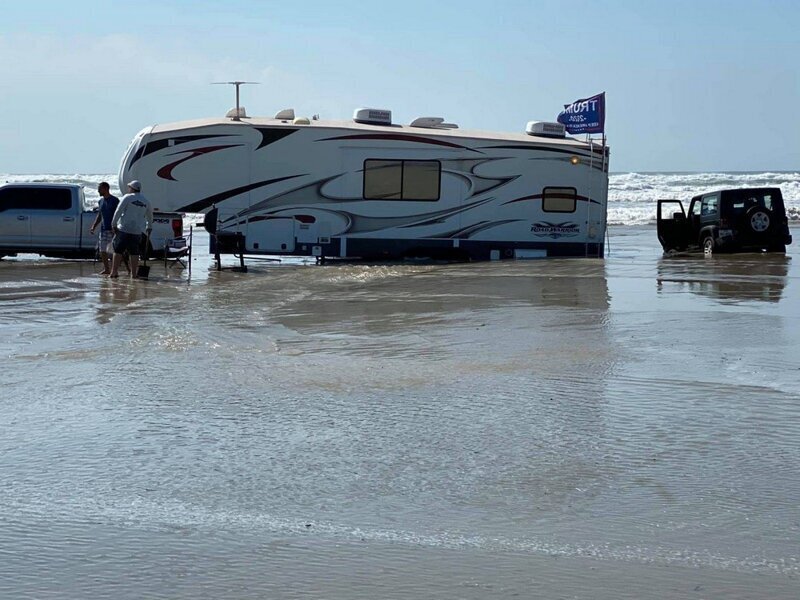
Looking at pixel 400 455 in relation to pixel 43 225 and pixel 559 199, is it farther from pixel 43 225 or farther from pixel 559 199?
pixel 43 225

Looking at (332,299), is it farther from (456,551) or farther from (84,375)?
(456,551)

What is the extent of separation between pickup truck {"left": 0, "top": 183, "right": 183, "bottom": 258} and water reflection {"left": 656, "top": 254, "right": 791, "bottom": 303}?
10215mm

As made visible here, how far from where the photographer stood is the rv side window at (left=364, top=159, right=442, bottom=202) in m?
23.1

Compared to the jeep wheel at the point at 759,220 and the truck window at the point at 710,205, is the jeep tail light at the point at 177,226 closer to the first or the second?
the truck window at the point at 710,205

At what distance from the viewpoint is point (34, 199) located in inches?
922

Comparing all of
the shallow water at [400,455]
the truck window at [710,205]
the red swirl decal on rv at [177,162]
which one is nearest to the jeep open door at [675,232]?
the truck window at [710,205]

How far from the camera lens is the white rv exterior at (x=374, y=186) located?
2245 centimetres

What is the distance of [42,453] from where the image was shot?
669 centimetres

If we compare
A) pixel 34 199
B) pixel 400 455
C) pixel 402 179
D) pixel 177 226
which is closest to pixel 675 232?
pixel 402 179

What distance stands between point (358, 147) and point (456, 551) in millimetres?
18599

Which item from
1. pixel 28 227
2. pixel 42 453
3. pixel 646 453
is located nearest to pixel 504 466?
pixel 646 453

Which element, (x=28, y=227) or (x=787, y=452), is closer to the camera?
(x=787, y=452)

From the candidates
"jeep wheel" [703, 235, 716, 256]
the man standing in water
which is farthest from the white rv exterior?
"jeep wheel" [703, 235, 716, 256]

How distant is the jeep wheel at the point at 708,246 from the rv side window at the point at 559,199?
3.28 metres
